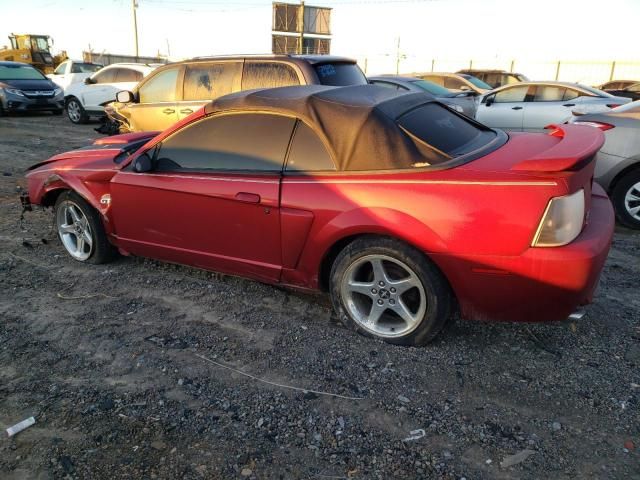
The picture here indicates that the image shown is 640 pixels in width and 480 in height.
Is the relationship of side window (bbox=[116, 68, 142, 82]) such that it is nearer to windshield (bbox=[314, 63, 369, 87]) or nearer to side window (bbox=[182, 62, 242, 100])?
side window (bbox=[182, 62, 242, 100])

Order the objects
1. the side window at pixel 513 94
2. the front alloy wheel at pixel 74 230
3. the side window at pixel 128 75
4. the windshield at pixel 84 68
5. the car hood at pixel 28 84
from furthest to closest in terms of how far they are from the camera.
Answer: the windshield at pixel 84 68
the car hood at pixel 28 84
the side window at pixel 128 75
the side window at pixel 513 94
the front alloy wheel at pixel 74 230

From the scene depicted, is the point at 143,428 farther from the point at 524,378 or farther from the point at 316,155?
the point at 524,378

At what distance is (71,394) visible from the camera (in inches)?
108

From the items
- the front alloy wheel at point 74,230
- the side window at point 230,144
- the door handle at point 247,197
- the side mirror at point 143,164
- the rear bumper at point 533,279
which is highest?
the side window at point 230,144

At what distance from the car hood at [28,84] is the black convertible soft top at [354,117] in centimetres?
1507

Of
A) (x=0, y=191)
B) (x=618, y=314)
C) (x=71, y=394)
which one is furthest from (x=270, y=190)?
(x=0, y=191)

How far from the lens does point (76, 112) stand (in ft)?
49.2

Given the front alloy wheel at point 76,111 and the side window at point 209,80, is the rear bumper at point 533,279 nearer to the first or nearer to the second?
the side window at point 209,80

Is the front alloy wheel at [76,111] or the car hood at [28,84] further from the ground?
the car hood at [28,84]

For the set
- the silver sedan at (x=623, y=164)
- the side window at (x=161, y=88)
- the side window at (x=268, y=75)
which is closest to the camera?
the silver sedan at (x=623, y=164)

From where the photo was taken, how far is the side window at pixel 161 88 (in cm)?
764

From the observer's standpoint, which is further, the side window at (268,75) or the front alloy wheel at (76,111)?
the front alloy wheel at (76,111)

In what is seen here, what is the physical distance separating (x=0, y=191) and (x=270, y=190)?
5575 mm

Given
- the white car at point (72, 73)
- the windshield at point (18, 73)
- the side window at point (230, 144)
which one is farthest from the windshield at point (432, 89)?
the windshield at point (18, 73)
